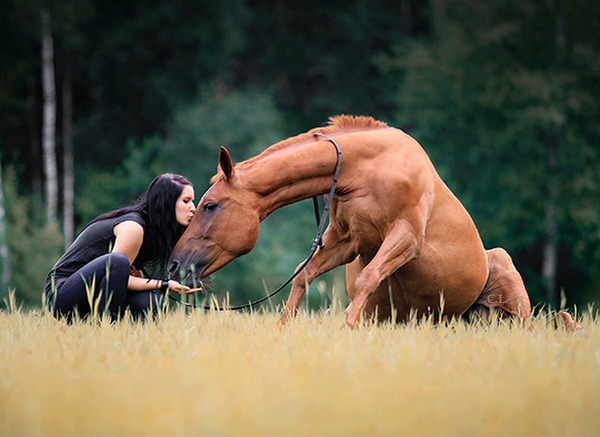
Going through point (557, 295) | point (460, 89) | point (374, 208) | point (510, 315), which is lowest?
point (557, 295)

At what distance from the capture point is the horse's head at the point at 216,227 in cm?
372

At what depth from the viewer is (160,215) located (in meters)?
3.93

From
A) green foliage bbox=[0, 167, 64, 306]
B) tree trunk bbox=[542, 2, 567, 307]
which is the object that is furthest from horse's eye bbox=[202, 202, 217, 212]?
tree trunk bbox=[542, 2, 567, 307]

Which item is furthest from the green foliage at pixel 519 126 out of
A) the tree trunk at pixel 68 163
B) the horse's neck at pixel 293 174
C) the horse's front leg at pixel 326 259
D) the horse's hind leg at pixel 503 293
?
the horse's neck at pixel 293 174

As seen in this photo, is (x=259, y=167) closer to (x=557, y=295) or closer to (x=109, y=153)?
(x=557, y=295)

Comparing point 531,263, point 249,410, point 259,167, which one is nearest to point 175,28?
point 531,263

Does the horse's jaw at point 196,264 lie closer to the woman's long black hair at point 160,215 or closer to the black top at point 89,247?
the woman's long black hair at point 160,215

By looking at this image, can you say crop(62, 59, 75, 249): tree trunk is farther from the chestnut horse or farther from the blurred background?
the chestnut horse

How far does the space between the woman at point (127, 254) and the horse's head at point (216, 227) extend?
0.68 ft

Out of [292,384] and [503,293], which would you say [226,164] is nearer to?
[292,384]

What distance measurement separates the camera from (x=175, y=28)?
1764cm

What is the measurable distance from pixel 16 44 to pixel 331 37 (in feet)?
35.5

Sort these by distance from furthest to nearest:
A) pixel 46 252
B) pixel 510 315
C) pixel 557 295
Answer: pixel 557 295, pixel 46 252, pixel 510 315

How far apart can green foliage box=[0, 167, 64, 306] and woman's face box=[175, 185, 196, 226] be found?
1181cm
